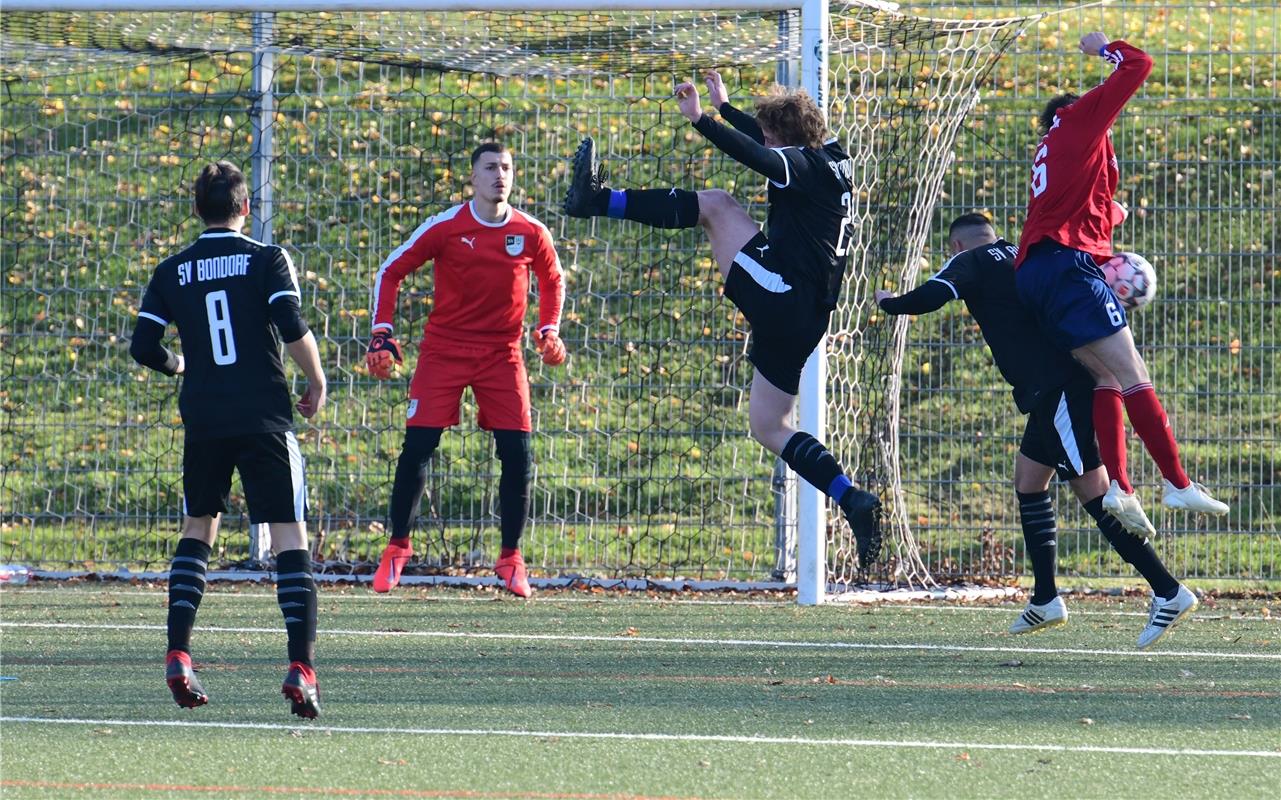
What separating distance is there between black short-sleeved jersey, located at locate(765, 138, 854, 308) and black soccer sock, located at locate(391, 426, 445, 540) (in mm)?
2284

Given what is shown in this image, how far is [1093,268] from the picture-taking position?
6.73 m

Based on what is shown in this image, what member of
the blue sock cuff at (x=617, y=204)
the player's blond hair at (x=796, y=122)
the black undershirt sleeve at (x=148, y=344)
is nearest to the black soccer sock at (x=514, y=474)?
the blue sock cuff at (x=617, y=204)

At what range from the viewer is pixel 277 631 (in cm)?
745

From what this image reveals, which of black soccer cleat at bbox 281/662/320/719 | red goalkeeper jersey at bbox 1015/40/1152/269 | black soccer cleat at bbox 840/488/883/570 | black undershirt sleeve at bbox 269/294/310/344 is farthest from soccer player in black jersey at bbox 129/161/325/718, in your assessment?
red goalkeeper jersey at bbox 1015/40/1152/269

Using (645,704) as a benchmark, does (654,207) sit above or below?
above

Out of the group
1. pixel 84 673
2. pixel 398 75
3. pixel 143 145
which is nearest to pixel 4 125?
pixel 143 145

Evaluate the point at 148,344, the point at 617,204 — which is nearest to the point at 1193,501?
the point at 617,204

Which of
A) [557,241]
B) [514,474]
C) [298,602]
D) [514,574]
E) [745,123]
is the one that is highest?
[745,123]

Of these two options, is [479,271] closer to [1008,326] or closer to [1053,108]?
[1008,326]

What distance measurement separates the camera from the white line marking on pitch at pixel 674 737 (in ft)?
16.0

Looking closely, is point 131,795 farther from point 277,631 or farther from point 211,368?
point 277,631

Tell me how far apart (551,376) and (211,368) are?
6818 mm

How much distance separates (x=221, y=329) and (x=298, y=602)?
3.02ft

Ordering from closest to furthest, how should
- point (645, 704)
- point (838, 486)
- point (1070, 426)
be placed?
point (645, 704), point (838, 486), point (1070, 426)
